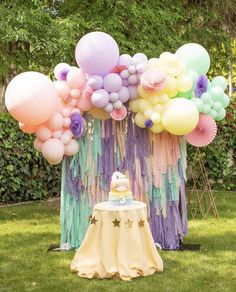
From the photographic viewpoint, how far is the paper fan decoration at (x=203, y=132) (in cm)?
664

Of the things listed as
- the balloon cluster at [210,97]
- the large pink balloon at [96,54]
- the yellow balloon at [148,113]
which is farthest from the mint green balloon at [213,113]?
the large pink balloon at [96,54]

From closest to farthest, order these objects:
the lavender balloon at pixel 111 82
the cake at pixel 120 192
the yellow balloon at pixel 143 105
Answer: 1. the cake at pixel 120 192
2. the lavender balloon at pixel 111 82
3. the yellow balloon at pixel 143 105

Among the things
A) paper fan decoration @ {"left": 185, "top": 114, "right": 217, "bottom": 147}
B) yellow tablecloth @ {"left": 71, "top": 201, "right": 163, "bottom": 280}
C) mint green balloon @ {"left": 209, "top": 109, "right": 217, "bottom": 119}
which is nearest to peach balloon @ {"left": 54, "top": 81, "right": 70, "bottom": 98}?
yellow tablecloth @ {"left": 71, "top": 201, "right": 163, "bottom": 280}

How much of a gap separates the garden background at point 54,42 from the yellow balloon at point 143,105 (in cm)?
277

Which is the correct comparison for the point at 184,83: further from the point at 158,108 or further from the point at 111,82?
the point at 111,82

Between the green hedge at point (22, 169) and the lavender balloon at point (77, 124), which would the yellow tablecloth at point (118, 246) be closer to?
the lavender balloon at point (77, 124)

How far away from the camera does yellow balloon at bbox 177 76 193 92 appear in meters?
6.32

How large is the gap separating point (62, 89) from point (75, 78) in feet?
0.62

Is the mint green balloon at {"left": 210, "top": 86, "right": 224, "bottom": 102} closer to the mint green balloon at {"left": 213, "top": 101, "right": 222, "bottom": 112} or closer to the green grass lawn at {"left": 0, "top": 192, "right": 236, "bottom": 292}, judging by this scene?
the mint green balloon at {"left": 213, "top": 101, "right": 222, "bottom": 112}

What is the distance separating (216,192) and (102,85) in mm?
5464

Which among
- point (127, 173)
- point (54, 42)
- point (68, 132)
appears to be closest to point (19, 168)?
point (54, 42)

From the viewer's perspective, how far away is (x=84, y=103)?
6.30 meters

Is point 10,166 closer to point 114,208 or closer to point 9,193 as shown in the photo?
point 9,193

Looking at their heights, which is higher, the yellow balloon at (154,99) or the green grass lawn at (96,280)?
the yellow balloon at (154,99)
